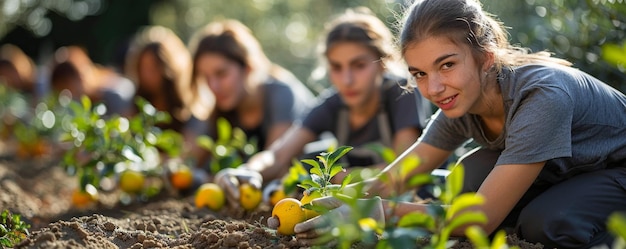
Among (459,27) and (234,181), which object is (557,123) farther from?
(234,181)

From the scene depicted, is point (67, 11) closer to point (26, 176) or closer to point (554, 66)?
point (26, 176)

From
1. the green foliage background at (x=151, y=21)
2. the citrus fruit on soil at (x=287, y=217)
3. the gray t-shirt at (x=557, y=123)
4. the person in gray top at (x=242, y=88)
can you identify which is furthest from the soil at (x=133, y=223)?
the green foliage background at (x=151, y=21)

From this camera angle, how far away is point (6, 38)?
1463 cm

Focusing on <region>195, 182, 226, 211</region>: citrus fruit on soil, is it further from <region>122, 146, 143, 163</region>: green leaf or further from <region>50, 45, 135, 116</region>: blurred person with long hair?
<region>50, 45, 135, 116</region>: blurred person with long hair

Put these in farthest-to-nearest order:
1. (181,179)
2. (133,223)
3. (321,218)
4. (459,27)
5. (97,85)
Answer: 1. (97,85)
2. (181,179)
3. (133,223)
4. (459,27)
5. (321,218)

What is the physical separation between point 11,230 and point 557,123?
1.89 meters

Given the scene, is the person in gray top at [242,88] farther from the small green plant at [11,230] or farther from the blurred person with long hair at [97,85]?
the small green plant at [11,230]

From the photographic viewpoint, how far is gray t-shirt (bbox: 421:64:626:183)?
223 cm

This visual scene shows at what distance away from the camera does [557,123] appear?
2244mm

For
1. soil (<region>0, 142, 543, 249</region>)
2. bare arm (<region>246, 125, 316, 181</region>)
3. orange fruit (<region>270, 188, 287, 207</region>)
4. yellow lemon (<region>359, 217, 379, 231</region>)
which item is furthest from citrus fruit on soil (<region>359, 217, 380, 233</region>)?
bare arm (<region>246, 125, 316, 181</region>)

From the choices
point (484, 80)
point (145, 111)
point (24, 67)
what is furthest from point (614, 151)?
point (24, 67)

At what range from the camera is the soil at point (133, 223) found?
2.32 metres

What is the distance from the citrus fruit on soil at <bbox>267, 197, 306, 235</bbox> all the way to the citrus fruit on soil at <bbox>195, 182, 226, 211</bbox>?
1.12 meters

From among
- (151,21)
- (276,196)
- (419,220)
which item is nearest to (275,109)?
(276,196)
